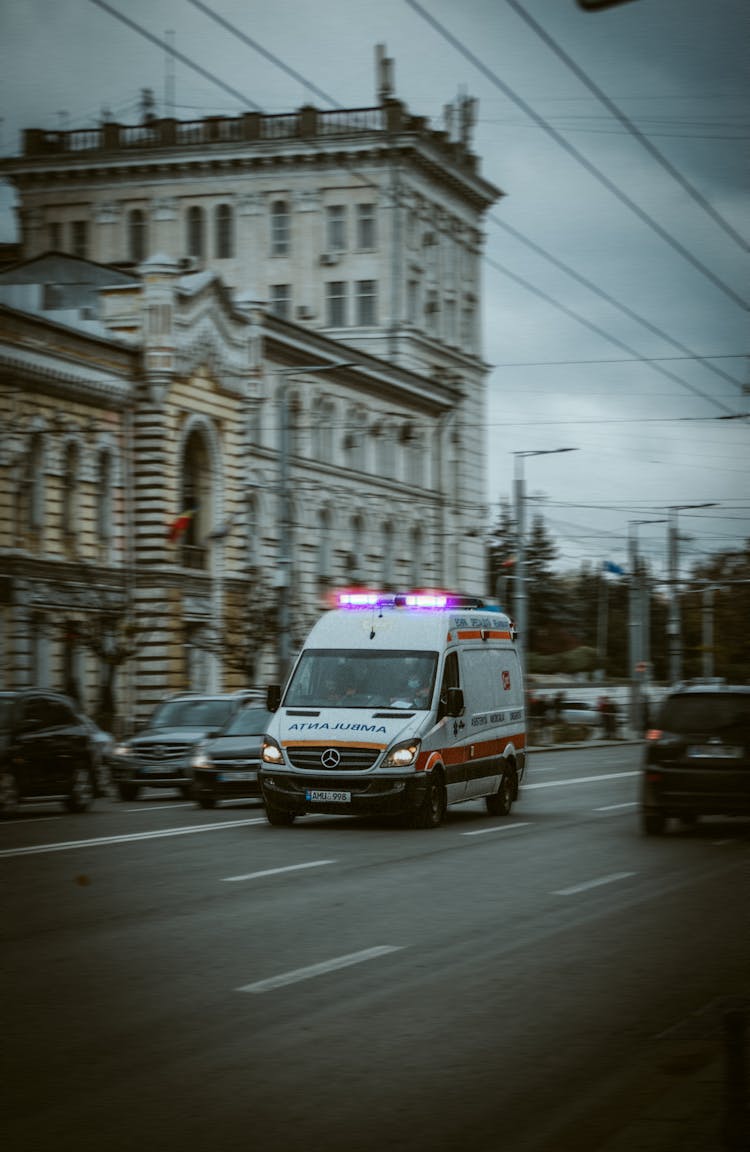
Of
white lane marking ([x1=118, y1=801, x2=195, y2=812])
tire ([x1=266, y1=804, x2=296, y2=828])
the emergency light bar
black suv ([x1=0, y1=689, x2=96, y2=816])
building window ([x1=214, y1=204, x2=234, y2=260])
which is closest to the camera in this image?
tire ([x1=266, y1=804, x2=296, y2=828])

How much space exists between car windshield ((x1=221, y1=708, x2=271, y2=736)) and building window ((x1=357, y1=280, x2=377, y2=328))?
56.4m

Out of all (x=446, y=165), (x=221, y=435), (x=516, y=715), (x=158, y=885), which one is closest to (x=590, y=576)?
(x=446, y=165)

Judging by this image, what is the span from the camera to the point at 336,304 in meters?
83.9

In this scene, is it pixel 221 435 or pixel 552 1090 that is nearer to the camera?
pixel 552 1090

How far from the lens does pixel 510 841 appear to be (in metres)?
19.1

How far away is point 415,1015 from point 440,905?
4.49 meters

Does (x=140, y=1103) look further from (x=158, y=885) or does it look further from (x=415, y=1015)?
(x=158, y=885)

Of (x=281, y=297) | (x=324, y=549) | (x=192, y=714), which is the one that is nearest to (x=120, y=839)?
(x=192, y=714)

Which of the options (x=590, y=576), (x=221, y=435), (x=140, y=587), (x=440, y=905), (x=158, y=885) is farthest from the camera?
(x=590, y=576)

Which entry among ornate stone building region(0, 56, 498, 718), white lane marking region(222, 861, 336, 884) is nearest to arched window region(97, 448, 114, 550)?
ornate stone building region(0, 56, 498, 718)

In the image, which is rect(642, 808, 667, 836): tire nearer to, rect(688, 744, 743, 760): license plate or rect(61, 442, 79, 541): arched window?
rect(688, 744, 743, 760): license plate

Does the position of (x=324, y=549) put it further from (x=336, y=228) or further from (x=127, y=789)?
(x=127, y=789)

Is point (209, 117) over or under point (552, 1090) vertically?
over

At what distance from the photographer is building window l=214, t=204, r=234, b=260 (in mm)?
84625
